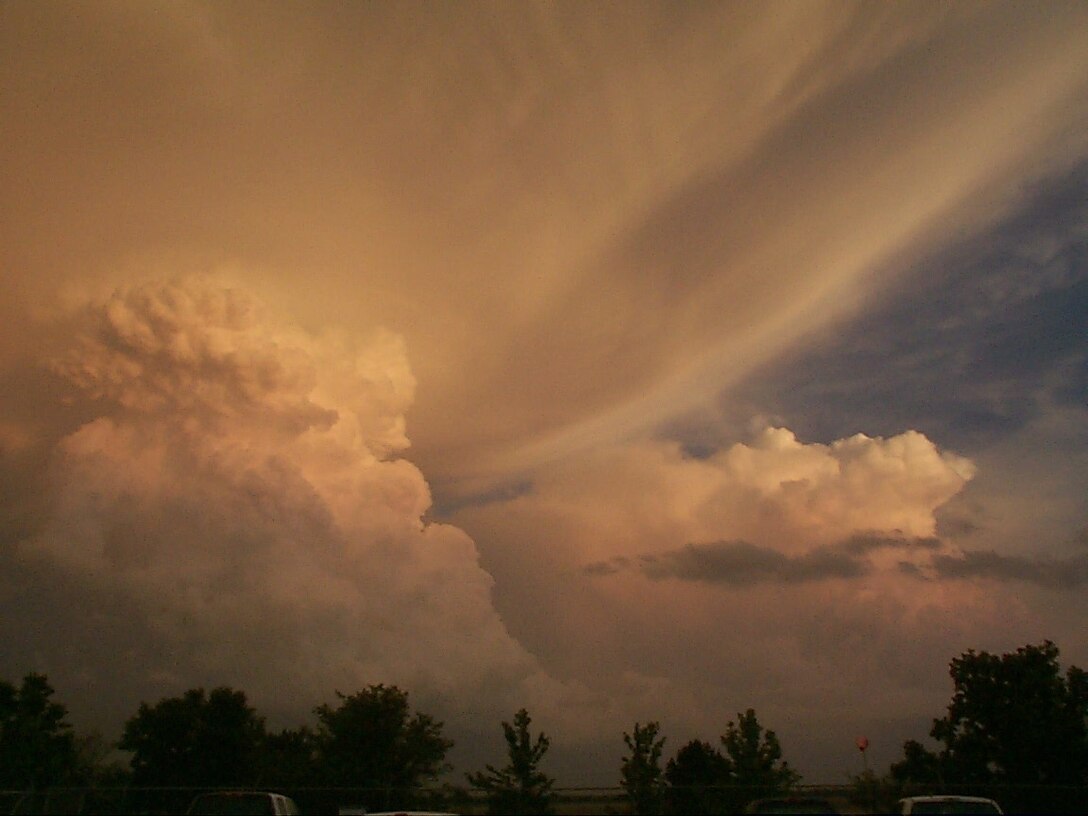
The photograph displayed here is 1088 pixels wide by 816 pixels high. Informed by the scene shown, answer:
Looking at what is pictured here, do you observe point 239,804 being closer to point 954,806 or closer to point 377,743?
point 954,806

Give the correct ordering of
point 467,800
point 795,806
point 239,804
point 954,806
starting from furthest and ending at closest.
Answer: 1. point 467,800
2. point 239,804
3. point 954,806
4. point 795,806

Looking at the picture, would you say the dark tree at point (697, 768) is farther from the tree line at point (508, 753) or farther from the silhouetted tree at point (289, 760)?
the silhouetted tree at point (289, 760)

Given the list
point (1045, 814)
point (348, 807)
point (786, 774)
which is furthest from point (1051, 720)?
point (348, 807)

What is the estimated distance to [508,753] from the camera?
1786 inches

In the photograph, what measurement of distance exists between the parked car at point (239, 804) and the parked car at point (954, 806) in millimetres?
14208

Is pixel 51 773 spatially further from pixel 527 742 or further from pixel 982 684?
pixel 982 684

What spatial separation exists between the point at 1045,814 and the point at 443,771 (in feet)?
131

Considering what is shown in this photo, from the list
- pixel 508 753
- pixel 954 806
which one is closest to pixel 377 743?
pixel 508 753

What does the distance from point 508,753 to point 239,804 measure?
93.5 ft

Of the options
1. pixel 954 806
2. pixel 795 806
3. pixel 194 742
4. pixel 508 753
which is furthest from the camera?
pixel 194 742

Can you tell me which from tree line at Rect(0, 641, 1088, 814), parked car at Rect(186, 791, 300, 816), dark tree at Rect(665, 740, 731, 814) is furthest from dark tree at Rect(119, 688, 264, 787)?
parked car at Rect(186, 791, 300, 816)

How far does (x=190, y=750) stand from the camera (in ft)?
206

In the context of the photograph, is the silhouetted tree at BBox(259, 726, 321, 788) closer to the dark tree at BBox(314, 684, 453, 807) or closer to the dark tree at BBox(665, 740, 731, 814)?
the dark tree at BBox(314, 684, 453, 807)

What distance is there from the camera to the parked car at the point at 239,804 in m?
18.9
